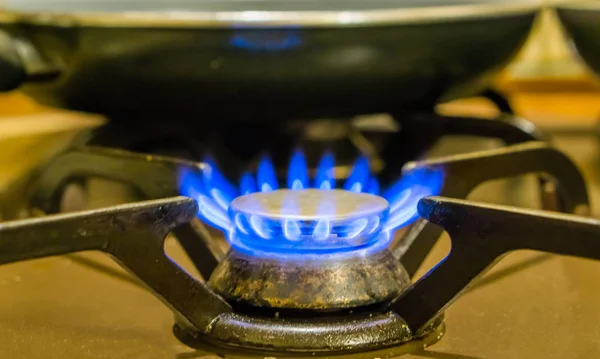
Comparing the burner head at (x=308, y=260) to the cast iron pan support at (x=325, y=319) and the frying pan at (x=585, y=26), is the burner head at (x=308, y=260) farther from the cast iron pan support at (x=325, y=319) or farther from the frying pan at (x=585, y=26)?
the frying pan at (x=585, y=26)

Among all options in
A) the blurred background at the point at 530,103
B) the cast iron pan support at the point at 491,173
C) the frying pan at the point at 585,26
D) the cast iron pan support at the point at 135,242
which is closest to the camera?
the cast iron pan support at the point at 135,242

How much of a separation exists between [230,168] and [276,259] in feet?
1.05

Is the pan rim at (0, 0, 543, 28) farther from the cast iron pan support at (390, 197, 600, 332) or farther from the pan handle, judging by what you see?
the cast iron pan support at (390, 197, 600, 332)

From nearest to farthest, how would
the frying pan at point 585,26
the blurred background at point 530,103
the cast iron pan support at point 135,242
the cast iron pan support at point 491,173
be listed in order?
the cast iron pan support at point 135,242
the cast iron pan support at point 491,173
the frying pan at point 585,26
the blurred background at point 530,103

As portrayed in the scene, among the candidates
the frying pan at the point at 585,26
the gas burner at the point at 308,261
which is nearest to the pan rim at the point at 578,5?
the frying pan at the point at 585,26

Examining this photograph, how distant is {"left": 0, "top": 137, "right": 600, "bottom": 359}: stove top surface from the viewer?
41 centimetres

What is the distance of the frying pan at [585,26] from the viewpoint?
2.35ft

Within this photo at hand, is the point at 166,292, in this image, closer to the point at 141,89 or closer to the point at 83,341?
the point at 83,341

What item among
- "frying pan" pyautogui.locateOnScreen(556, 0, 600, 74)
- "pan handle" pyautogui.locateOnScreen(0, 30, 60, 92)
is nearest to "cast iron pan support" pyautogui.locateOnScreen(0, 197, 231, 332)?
"pan handle" pyautogui.locateOnScreen(0, 30, 60, 92)

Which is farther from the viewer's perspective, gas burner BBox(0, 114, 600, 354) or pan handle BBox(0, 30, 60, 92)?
pan handle BBox(0, 30, 60, 92)

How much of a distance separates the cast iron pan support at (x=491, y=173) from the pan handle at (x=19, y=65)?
295mm

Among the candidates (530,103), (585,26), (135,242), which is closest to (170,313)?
(135,242)

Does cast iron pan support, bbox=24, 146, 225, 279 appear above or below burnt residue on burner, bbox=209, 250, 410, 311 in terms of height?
above

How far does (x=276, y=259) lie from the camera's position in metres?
0.41
